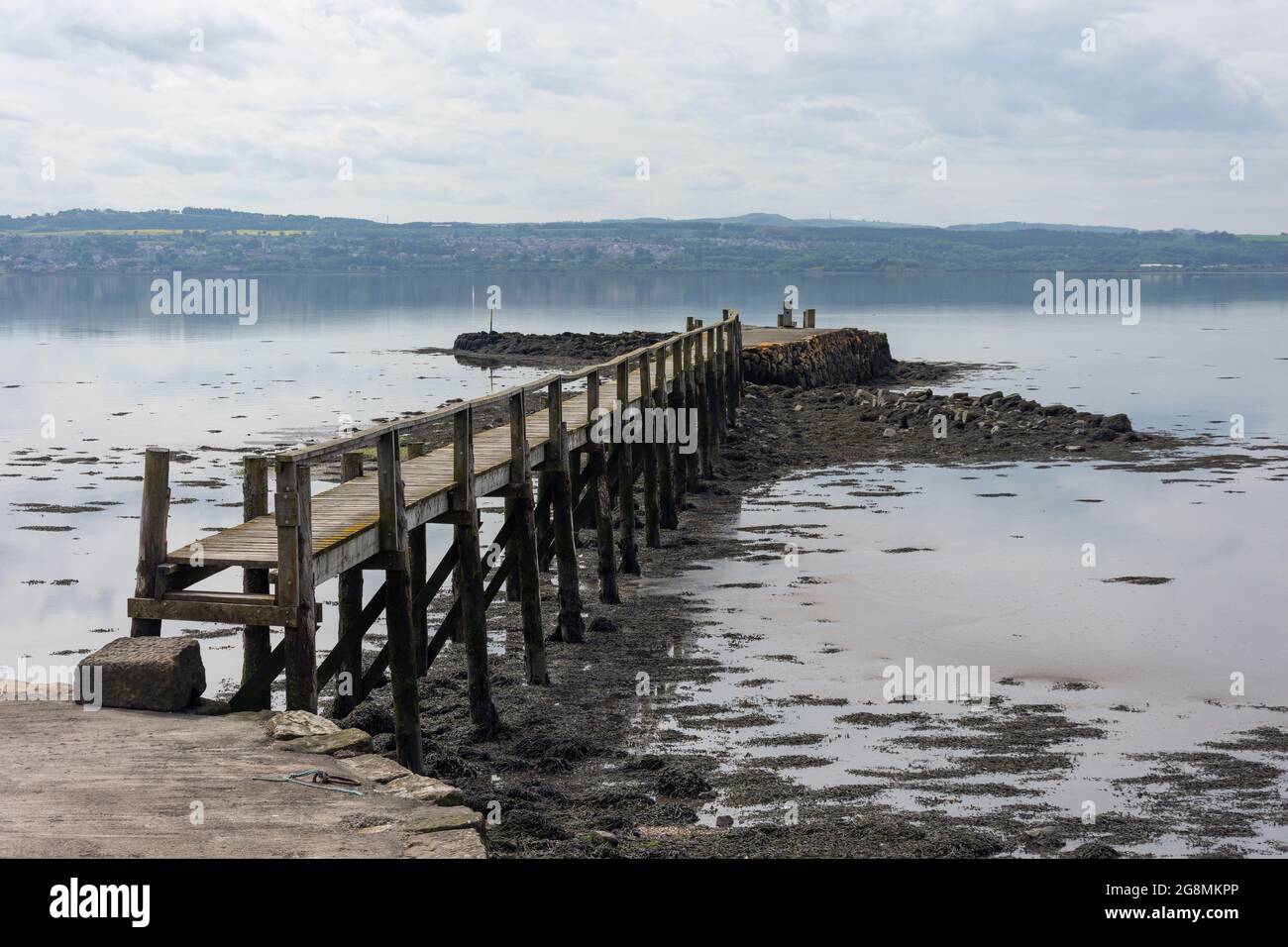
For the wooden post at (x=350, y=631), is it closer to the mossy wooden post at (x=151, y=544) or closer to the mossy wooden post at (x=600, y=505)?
the mossy wooden post at (x=151, y=544)

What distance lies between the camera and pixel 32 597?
17.9m

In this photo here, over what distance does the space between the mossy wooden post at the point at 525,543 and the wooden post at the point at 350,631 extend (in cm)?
147

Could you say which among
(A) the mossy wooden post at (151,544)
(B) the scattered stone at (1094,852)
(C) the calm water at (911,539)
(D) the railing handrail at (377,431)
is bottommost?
(B) the scattered stone at (1094,852)

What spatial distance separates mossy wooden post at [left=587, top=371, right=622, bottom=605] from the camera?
17.5m

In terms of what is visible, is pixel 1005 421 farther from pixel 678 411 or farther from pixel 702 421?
pixel 678 411

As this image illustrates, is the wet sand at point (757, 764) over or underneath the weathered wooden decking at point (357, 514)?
underneath

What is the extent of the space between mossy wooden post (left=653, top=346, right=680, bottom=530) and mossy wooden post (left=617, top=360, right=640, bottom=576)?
2143mm

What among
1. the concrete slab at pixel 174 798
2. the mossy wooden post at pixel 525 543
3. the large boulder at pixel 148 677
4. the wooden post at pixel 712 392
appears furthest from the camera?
the wooden post at pixel 712 392

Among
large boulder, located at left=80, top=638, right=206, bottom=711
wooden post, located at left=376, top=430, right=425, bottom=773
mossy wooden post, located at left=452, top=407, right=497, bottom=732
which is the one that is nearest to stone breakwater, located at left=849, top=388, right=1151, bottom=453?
mossy wooden post, located at left=452, top=407, right=497, bottom=732

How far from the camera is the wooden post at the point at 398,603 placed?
429 inches

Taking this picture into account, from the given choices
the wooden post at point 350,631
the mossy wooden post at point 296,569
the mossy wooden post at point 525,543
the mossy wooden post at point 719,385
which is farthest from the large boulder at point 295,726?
the mossy wooden post at point 719,385

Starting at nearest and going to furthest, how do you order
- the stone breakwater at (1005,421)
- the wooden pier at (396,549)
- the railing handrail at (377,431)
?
the railing handrail at (377,431), the wooden pier at (396,549), the stone breakwater at (1005,421)

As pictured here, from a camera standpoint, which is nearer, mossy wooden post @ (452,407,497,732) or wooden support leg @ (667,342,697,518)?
mossy wooden post @ (452,407,497,732)

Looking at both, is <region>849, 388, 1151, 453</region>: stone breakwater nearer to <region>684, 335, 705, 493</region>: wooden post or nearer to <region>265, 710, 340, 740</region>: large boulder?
<region>684, 335, 705, 493</region>: wooden post
